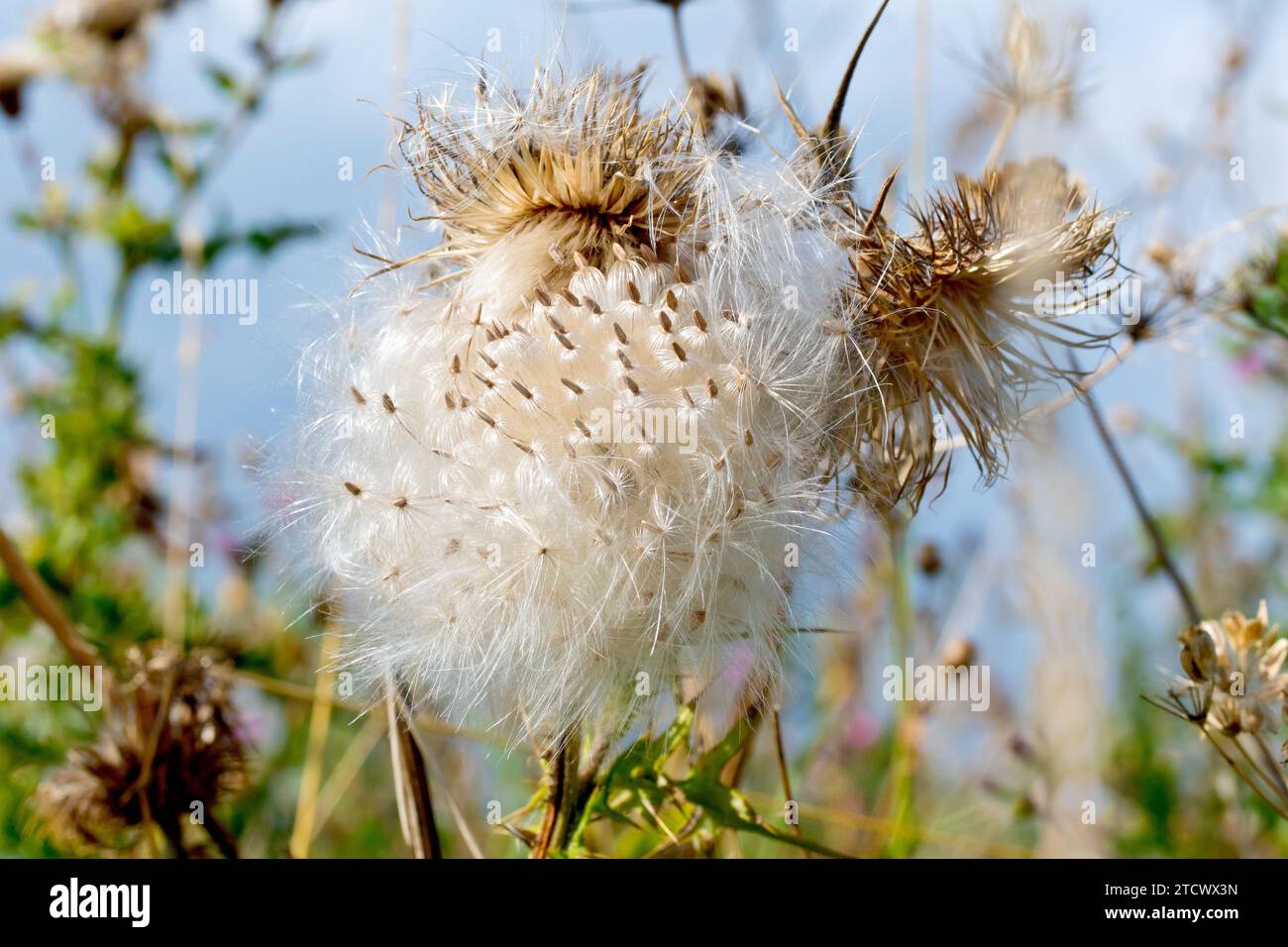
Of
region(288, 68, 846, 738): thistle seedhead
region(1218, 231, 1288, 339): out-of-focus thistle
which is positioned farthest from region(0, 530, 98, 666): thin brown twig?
region(1218, 231, 1288, 339): out-of-focus thistle

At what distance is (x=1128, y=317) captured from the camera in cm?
207

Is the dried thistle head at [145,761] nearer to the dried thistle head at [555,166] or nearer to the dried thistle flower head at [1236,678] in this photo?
the dried thistle head at [555,166]

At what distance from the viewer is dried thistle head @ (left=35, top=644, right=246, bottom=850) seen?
2.16 meters

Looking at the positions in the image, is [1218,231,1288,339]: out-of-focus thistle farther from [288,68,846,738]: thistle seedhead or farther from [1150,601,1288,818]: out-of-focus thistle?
[288,68,846,738]: thistle seedhead

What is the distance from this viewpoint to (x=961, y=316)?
1673 millimetres

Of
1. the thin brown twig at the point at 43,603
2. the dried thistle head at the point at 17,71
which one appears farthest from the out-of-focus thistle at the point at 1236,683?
the dried thistle head at the point at 17,71

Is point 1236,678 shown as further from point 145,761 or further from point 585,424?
point 145,761

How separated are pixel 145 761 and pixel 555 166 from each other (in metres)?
1.43

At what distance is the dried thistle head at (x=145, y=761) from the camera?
2164 mm

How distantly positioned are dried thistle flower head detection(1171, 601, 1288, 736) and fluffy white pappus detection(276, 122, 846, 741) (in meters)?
0.64

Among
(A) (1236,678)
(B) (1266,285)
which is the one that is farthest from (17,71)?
(A) (1236,678)

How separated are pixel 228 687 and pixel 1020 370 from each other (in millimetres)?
1690
